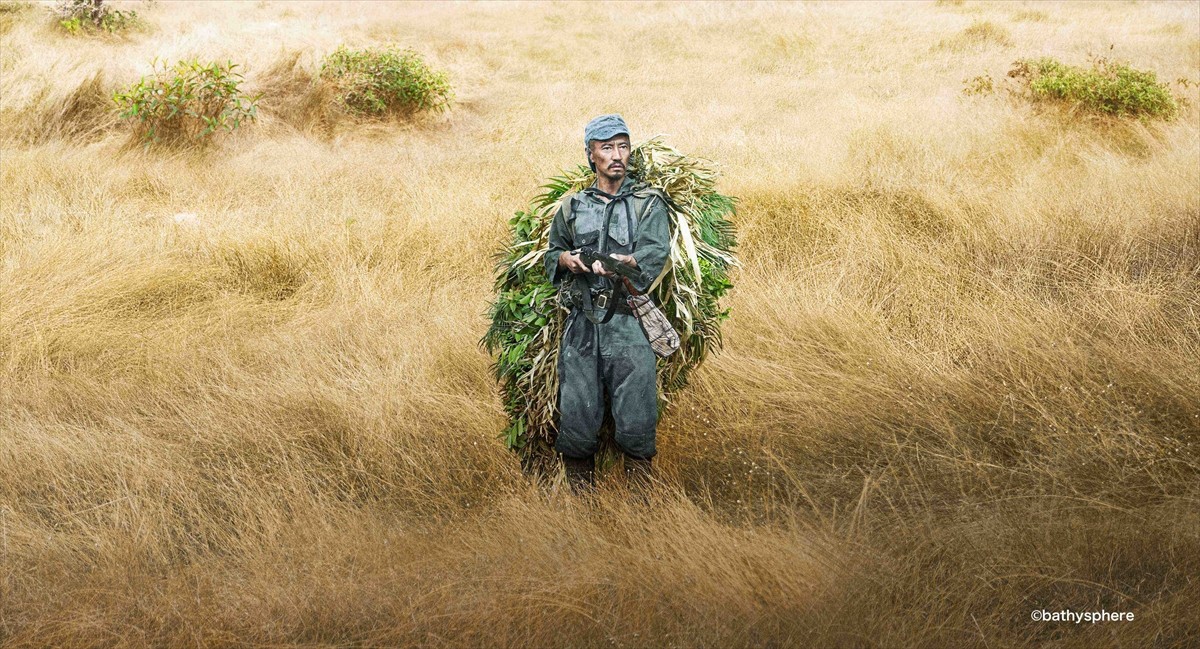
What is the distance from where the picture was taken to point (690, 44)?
1430cm

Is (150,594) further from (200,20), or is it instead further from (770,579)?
(200,20)

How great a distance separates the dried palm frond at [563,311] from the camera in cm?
367

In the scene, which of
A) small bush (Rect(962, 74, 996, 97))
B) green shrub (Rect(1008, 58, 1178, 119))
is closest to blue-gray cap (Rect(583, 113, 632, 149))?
green shrub (Rect(1008, 58, 1178, 119))

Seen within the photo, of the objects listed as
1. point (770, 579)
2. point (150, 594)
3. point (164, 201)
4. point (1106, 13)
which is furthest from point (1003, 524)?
point (1106, 13)

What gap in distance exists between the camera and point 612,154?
11.4ft

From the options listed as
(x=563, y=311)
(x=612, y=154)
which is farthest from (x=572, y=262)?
(x=612, y=154)

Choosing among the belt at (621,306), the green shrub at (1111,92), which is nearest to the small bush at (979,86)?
the green shrub at (1111,92)

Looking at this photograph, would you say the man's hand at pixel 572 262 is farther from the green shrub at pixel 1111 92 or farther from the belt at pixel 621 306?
the green shrub at pixel 1111 92

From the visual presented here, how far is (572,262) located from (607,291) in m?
0.16

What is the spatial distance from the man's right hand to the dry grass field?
0.86 m

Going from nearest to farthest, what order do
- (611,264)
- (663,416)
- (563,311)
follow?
1. (611,264)
2. (563,311)
3. (663,416)

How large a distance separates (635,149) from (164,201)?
5707mm

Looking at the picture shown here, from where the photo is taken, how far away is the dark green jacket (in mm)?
3455

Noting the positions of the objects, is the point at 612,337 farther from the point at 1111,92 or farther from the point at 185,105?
the point at 185,105
